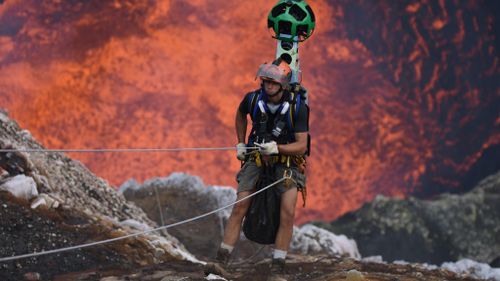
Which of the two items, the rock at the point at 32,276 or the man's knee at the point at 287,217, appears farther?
the rock at the point at 32,276

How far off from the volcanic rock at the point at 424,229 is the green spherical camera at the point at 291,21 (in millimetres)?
13665

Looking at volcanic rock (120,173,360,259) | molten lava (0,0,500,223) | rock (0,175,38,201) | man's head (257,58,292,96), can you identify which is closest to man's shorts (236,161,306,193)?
man's head (257,58,292,96)

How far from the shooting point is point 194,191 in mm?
14117

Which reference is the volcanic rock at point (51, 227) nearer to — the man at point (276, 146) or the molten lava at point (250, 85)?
the man at point (276, 146)

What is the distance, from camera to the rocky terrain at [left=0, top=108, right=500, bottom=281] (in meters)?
7.75

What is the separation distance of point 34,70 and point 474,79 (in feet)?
53.2

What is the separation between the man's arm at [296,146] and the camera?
7.10 metres

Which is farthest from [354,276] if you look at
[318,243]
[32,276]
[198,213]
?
[318,243]

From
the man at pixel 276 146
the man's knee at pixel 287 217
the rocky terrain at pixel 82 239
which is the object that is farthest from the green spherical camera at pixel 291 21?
the rocky terrain at pixel 82 239

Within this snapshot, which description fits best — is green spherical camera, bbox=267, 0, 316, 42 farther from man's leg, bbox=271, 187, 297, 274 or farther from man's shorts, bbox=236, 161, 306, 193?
man's leg, bbox=271, 187, 297, 274

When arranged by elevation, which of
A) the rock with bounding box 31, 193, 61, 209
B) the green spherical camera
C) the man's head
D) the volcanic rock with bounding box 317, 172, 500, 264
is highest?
the green spherical camera

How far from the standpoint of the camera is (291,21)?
337 inches

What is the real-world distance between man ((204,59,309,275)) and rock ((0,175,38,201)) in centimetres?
304

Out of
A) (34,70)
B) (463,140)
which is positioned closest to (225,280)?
(34,70)
